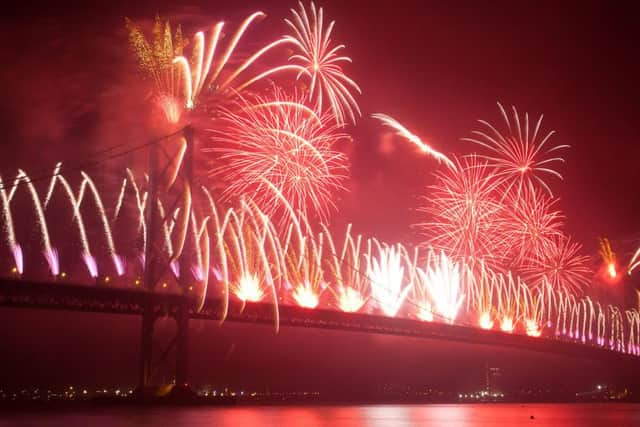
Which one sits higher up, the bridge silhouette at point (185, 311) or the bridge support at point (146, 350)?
the bridge silhouette at point (185, 311)

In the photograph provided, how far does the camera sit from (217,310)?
221 feet

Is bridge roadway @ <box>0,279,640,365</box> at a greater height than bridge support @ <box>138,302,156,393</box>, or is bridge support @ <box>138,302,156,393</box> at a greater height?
bridge roadway @ <box>0,279,640,365</box>

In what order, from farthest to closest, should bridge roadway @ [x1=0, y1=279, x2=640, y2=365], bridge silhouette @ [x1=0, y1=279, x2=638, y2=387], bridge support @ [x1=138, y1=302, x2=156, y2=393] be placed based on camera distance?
1. bridge support @ [x1=138, y1=302, x2=156, y2=393]
2. bridge silhouette @ [x1=0, y1=279, x2=638, y2=387]
3. bridge roadway @ [x1=0, y1=279, x2=640, y2=365]

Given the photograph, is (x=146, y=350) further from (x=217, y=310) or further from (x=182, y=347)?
(x=217, y=310)

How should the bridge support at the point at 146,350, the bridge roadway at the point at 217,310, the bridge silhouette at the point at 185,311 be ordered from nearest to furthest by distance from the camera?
1. the bridge roadway at the point at 217,310
2. the bridge silhouette at the point at 185,311
3. the bridge support at the point at 146,350

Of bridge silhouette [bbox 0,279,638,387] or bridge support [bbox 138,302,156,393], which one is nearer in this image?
bridge silhouette [bbox 0,279,638,387]

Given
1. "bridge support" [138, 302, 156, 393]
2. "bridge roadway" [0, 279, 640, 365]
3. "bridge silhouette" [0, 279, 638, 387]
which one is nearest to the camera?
"bridge roadway" [0, 279, 640, 365]

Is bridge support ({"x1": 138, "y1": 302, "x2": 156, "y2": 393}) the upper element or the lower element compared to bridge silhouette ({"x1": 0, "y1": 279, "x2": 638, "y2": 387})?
lower

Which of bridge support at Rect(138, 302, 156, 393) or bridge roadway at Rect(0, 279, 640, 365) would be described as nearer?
bridge roadway at Rect(0, 279, 640, 365)

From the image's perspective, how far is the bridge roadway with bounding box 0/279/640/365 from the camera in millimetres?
55156

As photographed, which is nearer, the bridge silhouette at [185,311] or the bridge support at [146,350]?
the bridge silhouette at [185,311]

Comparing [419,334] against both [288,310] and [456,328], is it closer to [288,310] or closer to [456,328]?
[456,328]

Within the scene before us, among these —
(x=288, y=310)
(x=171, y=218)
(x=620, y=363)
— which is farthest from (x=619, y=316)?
(x=171, y=218)

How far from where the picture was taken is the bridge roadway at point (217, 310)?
55156 mm
